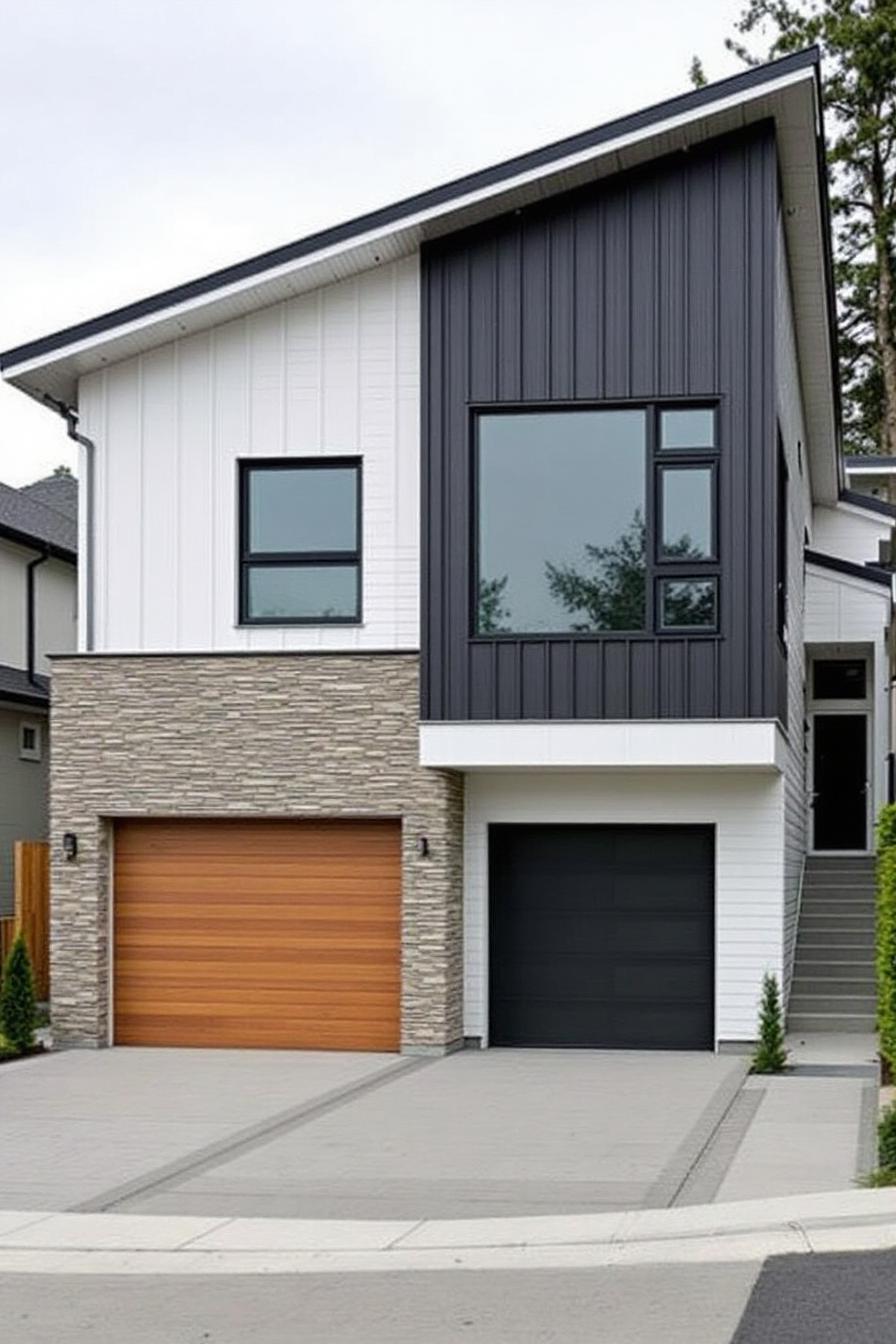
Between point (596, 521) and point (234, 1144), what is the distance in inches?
263

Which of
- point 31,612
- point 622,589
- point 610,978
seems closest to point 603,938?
point 610,978

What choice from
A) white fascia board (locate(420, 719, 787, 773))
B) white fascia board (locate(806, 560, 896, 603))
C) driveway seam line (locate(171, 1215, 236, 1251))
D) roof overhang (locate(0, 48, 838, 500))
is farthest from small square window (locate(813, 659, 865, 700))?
driveway seam line (locate(171, 1215, 236, 1251))

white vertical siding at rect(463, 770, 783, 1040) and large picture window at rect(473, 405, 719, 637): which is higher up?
large picture window at rect(473, 405, 719, 637)

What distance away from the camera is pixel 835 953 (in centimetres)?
2028

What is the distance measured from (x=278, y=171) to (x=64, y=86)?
5478 mm

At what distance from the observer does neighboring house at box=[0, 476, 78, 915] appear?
2366 centimetres

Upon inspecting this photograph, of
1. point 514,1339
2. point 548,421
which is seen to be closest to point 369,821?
point 548,421

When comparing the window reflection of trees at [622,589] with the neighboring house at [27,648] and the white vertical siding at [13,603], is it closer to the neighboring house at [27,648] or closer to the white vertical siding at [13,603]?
the neighboring house at [27,648]

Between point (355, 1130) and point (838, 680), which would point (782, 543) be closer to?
point (355, 1130)

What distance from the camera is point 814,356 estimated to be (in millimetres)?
22562

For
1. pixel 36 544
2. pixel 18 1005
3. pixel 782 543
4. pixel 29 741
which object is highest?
pixel 36 544

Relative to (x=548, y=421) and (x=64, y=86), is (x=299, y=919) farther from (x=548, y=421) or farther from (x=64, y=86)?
(x=64, y=86)

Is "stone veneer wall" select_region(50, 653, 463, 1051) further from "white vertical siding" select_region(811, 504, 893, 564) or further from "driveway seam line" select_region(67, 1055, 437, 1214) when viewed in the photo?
"white vertical siding" select_region(811, 504, 893, 564)

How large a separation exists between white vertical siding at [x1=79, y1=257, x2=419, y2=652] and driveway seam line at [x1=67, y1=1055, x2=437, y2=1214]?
410 cm
